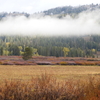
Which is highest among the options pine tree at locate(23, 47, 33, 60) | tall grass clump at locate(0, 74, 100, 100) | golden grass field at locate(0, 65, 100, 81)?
pine tree at locate(23, 47, 33, 60)

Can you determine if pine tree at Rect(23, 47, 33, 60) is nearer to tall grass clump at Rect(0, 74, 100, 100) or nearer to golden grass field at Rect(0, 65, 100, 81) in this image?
golden grass field at Rect(0, 65, 100, 81)

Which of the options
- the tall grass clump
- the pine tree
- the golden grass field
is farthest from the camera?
the pine tree

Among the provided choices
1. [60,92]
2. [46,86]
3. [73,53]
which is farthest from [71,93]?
[73,53]

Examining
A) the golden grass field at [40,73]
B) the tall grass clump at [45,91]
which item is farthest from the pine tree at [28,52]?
the tall grass clump at [45,91]

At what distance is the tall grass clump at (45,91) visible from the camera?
11.2 m

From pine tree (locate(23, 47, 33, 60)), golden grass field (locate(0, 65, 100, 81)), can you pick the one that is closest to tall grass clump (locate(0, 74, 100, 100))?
golden grass field (locate(0, 65, 100, 81))

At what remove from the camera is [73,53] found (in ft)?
454

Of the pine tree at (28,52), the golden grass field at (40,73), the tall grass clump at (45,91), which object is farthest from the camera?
the pine tree at (28,52)

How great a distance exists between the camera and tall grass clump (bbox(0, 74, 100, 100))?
11.2m

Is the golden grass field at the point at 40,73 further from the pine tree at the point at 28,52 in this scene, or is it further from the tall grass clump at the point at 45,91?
the pine tree at the point at 28,52

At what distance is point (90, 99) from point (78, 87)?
3.55ft

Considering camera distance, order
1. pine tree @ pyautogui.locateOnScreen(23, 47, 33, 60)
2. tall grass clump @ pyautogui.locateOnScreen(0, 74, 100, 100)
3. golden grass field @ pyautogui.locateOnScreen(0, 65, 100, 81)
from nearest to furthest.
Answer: tall grass clump @ pyautogui.locateOnScreen(0, 74, 100, 100)
golden grass field @ pyautogui.locateOnScreen(0, 65, 100, 81)
pine tree @ pyautogui.locateOnScreen(23, 47, 33, 60)

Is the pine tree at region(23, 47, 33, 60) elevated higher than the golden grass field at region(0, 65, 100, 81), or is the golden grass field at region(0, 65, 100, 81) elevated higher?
the pine tree at region(23, 47, 33, 60)

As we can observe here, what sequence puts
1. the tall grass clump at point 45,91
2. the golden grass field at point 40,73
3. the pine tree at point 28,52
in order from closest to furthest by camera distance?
the tall grass clump at point 45,91 < the golden grass field at point 40,73 < the pine tree at point 28,52
